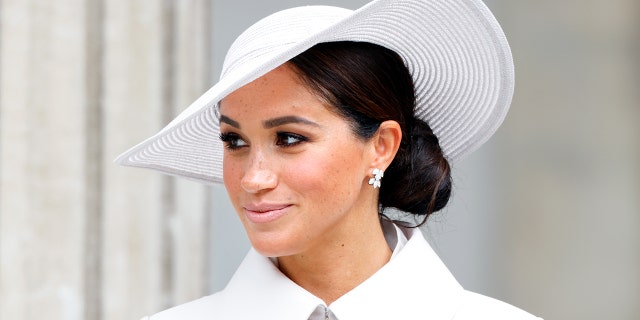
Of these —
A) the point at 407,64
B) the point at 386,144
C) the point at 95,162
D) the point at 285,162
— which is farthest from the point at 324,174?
the point at 95,162

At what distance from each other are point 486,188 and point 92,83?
148cm

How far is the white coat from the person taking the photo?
5.54 ft

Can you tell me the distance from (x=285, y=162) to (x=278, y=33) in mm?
185

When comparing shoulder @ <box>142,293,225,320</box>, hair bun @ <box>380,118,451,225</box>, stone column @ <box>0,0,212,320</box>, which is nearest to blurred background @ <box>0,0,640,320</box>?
stone column @ <box>0,0,212,320</box>

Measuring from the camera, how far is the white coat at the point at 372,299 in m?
1.69

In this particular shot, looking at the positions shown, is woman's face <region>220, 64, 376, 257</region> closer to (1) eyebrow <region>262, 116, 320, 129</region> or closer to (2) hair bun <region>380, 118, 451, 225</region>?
(1) eyebrow <region>262, 116, 320, 129</region>

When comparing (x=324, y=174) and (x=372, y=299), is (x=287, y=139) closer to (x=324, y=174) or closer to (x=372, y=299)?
(x=324, y=174)

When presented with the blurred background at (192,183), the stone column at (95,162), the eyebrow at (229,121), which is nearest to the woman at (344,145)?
the eyebrow at (229,121)

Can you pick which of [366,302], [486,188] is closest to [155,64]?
[486,188]

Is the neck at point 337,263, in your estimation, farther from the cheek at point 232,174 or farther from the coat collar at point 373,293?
the cheek at point 232,174

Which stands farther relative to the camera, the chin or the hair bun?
the hair bun

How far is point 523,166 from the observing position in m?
3.79

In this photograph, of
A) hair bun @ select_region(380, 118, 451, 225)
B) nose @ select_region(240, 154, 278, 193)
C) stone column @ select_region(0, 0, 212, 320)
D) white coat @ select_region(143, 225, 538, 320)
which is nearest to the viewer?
nose @ select_region(240, 154, 278, 193)

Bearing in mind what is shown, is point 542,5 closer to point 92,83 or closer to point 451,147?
point 92,83
